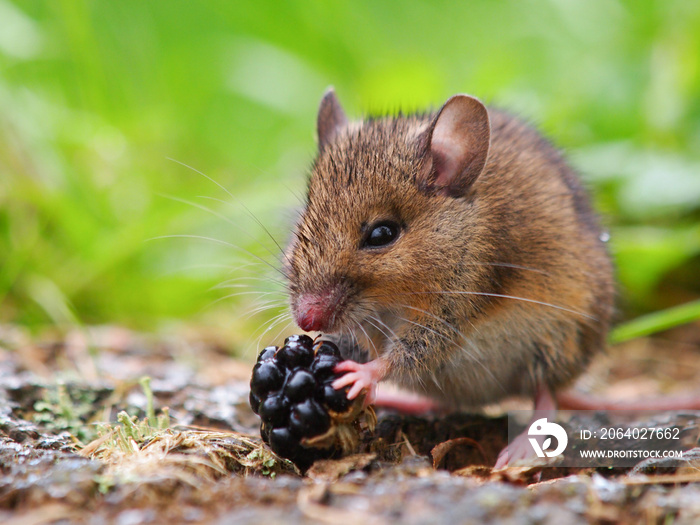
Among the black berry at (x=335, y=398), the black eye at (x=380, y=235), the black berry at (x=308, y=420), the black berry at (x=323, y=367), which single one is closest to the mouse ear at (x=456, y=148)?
the black eye at (x=380, y=235)

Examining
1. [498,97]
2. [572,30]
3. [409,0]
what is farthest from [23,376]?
[409,0]

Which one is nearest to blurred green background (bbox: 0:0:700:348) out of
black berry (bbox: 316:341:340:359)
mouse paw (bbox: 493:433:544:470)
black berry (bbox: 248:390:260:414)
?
black berry (bbox: 316:341:340:359)

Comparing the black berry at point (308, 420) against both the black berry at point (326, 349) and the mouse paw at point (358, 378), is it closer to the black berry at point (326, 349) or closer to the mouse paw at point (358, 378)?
the mouse paw at point (358, 378)

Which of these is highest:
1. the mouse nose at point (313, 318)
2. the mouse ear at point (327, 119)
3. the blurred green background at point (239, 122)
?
the blurred green background at point (239, 122)

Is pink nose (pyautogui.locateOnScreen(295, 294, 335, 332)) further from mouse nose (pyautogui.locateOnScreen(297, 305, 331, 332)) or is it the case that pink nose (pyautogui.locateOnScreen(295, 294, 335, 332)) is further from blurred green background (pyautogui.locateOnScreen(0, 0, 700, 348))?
blurred green background (pyautogui.locateOnScreen(0, 0, 700, 348))

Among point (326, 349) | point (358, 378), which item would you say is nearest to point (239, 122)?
point (326, 349)

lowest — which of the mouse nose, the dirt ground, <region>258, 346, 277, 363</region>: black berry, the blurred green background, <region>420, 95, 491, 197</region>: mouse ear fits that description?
the dirt ground
